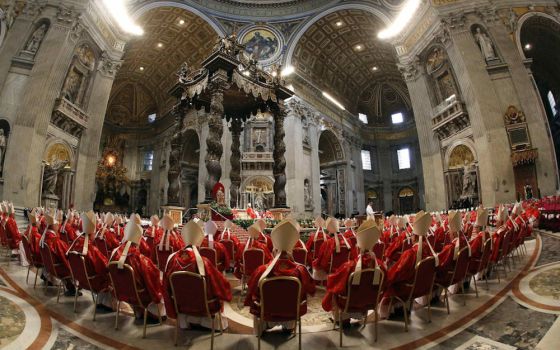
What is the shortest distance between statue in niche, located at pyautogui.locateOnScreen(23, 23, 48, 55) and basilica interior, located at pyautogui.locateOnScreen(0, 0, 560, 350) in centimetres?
8

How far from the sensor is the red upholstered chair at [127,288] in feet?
9.40

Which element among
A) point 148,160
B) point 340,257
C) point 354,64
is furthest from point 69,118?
point 354,64

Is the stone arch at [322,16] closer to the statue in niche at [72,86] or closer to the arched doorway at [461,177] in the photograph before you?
the arched doorway at [461,177]

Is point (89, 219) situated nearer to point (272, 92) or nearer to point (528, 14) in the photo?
point (272, 92)

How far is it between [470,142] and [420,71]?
539 cm

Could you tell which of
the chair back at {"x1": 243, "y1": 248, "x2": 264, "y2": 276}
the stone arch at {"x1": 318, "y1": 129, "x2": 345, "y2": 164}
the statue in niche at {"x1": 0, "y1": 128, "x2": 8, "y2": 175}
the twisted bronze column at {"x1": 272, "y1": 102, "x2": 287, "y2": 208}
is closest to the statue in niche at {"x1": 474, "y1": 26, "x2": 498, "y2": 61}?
the twisted bronze column at {"x1": 272, "y1": 102, "x2": 287, "y2": 208}

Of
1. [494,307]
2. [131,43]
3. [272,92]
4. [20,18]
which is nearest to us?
[494,307]

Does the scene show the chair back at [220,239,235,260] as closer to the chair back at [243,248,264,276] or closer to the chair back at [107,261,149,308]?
the chair back at [243,248,264,276]

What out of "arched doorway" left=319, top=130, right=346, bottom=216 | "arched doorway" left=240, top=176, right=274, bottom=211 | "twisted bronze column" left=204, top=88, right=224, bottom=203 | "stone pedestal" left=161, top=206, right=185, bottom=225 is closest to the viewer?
"twisted bronze column" left=204, top=88, right=224, bottom=203

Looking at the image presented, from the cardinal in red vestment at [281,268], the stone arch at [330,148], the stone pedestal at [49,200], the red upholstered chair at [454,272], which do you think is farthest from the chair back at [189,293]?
the stone arch at [330,148]

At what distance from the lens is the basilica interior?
3246mm

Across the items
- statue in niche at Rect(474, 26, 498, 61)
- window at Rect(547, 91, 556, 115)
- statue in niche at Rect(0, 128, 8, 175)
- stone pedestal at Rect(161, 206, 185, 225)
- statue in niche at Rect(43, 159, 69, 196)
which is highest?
statue in niche at Rect(474, 26, 498, 61)

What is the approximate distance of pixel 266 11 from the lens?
21.5 meters

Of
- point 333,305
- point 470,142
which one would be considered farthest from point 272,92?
point 470,142
